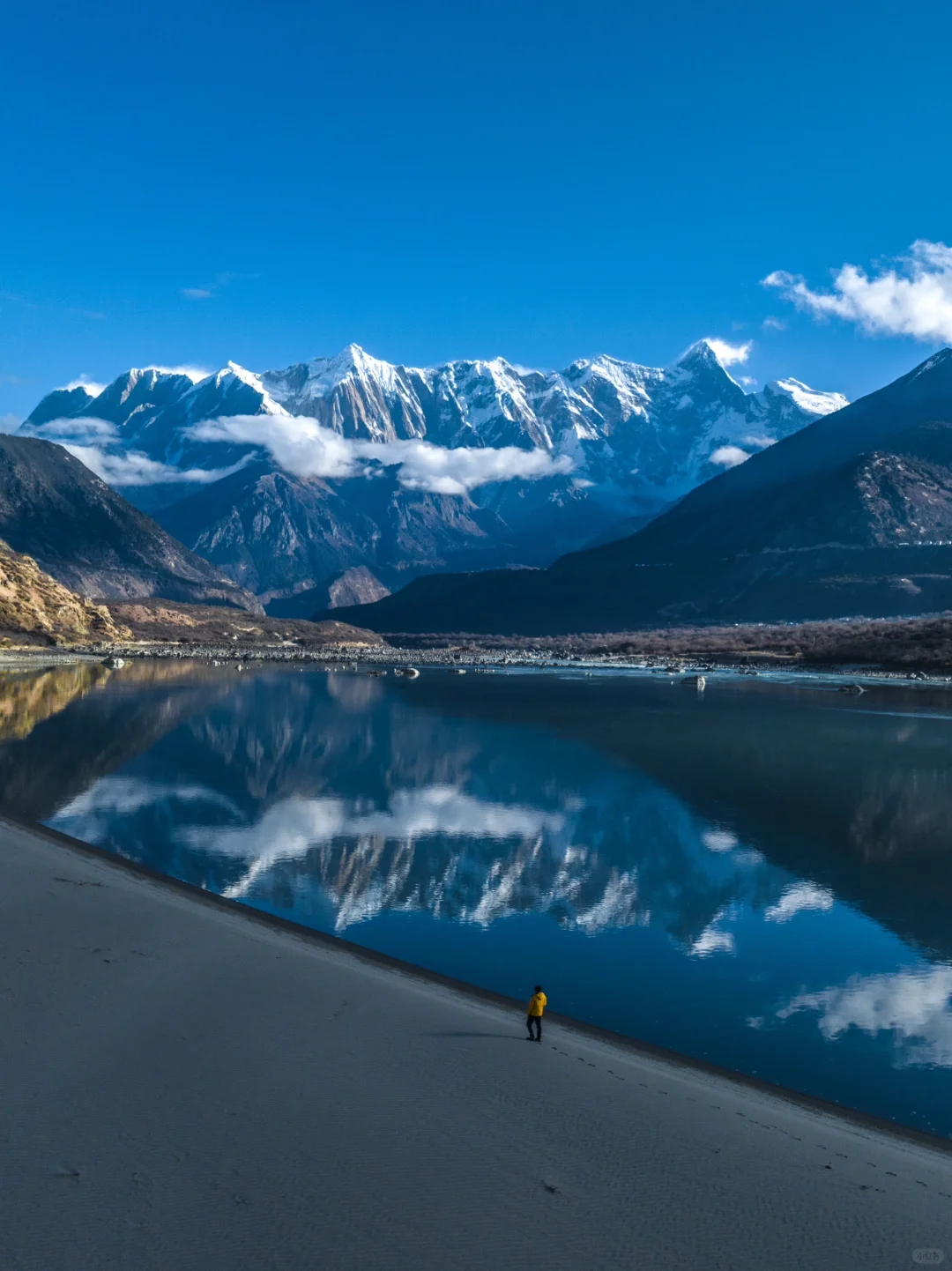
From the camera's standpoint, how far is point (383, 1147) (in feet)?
25.5

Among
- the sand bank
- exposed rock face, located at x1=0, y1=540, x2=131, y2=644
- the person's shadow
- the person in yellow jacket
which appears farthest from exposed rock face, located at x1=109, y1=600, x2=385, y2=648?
the person in yellow jacket

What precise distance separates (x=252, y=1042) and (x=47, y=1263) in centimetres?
400

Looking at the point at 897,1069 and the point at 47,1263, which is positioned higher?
the point at 47,1263

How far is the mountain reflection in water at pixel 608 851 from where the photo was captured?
13.2 metres

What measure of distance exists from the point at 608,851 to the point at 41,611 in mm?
115567

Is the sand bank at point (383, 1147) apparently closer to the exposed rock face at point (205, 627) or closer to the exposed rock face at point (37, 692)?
the exposed rock face at point (37, 692)

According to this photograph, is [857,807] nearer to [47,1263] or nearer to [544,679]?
[47,1263]

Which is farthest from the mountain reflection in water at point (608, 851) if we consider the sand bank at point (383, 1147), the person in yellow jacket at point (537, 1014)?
the sand bank at point (383, 1147)

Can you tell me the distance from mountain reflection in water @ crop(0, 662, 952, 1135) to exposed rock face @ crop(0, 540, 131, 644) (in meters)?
71.5

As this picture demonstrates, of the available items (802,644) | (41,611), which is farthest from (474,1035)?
(41,611)

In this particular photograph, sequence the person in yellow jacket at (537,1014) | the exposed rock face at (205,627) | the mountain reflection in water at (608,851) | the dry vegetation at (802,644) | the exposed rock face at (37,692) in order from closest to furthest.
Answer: the person in yellow jacket at (537,1014), the mountain reflection in water at (608,851), the exposed rock face at (37,692), the dry vegetation at (802,644), the exposed rock face at (205,627)

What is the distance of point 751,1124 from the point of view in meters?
9.04

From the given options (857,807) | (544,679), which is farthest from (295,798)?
(544,679)

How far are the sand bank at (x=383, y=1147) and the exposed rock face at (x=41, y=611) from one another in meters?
109
